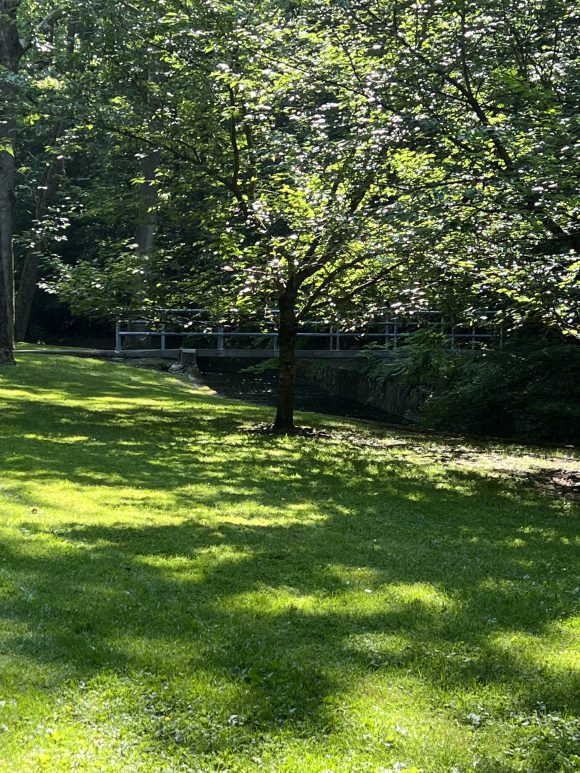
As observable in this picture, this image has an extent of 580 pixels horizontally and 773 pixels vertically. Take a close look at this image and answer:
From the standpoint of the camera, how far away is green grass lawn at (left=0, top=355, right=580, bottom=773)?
374cm

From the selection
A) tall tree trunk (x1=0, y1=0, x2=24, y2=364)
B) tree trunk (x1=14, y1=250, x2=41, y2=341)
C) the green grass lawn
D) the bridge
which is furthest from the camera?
tree trunk (x1=14, y1=250, x2=41, y2=341)

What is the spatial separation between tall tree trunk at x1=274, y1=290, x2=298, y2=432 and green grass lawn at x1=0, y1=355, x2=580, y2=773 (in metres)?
4.39

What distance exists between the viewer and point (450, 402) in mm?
19609

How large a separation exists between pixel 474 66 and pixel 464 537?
23.4 feet

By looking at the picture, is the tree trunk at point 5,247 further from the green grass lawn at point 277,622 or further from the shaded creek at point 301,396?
the green grass lawn at point 277,622

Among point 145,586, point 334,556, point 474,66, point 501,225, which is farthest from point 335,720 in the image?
point 474,66

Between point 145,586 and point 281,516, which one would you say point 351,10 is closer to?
point 281,516

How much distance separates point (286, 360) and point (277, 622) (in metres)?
10.0

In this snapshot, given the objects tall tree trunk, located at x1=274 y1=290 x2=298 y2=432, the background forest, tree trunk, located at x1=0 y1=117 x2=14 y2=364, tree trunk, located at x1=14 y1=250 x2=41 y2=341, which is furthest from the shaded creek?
tall tree trunk, located at x1=274 y1=290 x2=298 y2=432

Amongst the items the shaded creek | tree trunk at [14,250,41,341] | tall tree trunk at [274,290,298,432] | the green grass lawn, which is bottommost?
the shaded creek

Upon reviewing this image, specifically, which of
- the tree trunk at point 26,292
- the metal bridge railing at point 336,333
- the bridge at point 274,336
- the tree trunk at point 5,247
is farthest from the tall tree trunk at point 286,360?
the tree trunk at point 26,292

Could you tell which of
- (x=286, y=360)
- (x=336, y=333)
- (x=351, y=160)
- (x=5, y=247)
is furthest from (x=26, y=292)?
(x=351, y=160)

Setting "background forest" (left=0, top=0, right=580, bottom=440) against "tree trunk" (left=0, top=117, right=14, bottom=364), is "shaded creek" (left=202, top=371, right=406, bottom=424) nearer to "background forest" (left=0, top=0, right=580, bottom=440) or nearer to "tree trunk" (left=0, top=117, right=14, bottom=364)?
"tree trunk" (left=0, top=117, right=14, bottom=364)

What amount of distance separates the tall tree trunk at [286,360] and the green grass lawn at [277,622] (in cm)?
439
